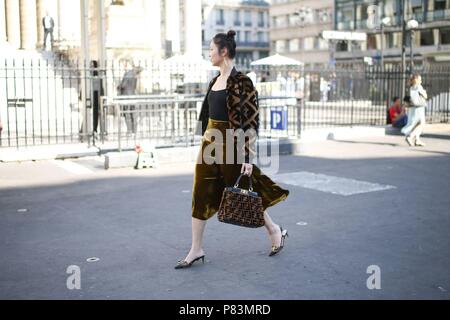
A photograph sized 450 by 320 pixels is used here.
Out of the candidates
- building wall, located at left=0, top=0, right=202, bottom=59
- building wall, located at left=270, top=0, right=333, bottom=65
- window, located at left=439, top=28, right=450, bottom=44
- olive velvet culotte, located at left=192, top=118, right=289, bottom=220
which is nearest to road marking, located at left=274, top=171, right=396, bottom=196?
olive velvet culotte, located at left=192, top=118, right=289, bottom=220

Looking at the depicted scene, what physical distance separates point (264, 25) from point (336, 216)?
9766 centimetres

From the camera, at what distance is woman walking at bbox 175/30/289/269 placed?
5250mm

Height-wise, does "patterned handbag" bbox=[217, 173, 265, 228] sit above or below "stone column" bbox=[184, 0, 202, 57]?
below

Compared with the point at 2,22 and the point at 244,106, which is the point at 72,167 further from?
the point at 2,22

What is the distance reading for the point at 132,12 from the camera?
22.3 m

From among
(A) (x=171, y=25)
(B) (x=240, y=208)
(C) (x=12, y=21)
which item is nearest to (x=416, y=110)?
(B) (x=240, y=208)

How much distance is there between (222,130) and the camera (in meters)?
5.33

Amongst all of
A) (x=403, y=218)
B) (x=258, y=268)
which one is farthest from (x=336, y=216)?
(x=258, y=268)

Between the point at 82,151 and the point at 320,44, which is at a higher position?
the point at 320,44

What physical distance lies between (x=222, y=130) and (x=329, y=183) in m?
4.81

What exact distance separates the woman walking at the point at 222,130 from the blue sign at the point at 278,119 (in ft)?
33.6

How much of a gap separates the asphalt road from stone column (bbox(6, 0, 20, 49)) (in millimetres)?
17471

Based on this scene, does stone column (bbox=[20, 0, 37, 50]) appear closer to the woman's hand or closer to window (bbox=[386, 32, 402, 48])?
the woman's hand
